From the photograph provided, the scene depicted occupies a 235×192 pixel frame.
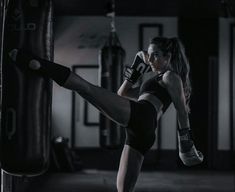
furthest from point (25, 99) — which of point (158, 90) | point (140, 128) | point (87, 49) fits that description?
point (87, 49)

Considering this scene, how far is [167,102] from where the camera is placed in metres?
3.18

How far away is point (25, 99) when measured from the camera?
9.24ft

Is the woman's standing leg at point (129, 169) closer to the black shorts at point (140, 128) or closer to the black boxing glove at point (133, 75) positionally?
the black shorts at point (140, 128)

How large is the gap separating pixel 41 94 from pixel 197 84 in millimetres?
5888

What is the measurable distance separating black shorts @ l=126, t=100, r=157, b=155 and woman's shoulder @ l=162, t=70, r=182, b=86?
0.70ft

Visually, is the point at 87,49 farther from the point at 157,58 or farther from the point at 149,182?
the point at 157,58

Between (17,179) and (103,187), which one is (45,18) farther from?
(103,187)

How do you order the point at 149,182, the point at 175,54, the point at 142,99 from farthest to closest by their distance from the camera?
the point at 149,182, the point at 175,54, the point at 142,99

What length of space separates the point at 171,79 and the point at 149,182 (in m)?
3.71

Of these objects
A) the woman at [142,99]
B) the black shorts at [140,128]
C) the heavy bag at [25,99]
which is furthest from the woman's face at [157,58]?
the heavy bag at [25,99]

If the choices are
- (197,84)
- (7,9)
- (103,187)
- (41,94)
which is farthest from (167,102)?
(197,84)

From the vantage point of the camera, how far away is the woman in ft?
8.82

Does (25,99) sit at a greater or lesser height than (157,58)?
lesser

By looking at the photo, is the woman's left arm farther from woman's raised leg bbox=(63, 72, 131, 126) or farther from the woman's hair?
woman's raised leg bbox=(63, 72, 131, 126)
